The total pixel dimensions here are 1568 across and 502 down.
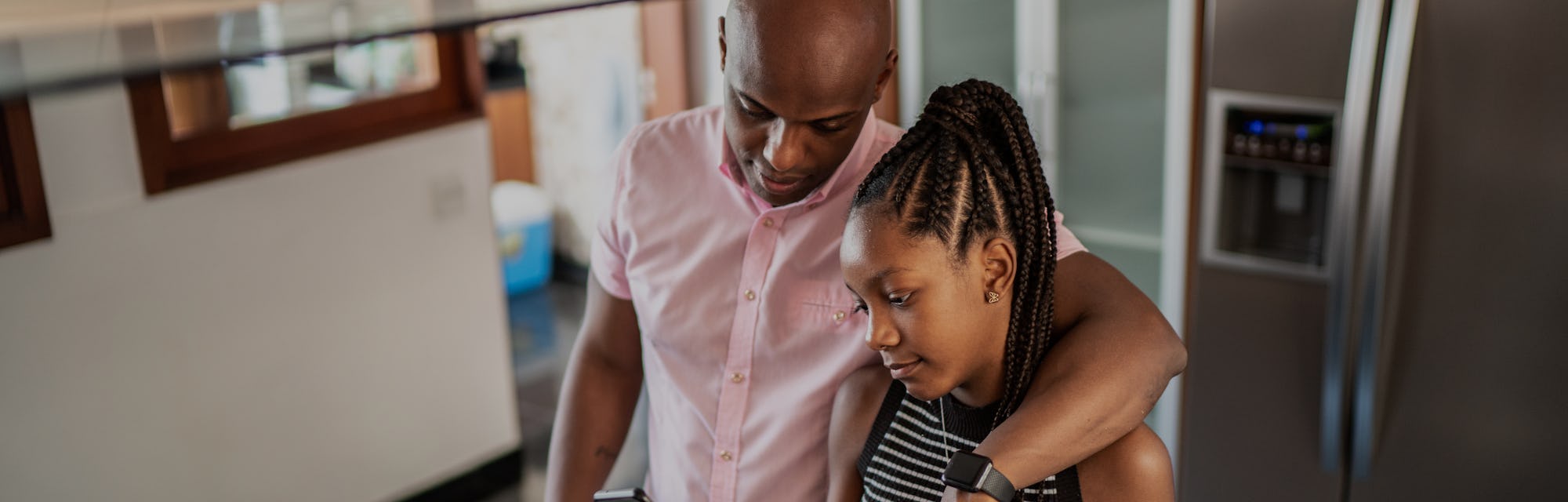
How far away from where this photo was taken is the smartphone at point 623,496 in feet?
4.17

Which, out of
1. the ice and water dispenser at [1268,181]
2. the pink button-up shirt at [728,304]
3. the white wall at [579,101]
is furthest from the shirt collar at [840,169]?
the white wall at [579,101]

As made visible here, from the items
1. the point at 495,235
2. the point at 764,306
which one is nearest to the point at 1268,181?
the point at 764,306

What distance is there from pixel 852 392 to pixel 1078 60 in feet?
7.91

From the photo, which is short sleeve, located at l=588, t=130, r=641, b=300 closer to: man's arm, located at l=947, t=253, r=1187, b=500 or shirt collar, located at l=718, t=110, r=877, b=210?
shirt collar, located at l=718, t=110, r=877, b=210

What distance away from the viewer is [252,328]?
3.15 m

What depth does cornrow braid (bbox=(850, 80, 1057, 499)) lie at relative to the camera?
102cm

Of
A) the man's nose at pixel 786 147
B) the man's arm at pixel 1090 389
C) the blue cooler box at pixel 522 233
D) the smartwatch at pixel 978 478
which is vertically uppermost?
the man's nose at pixel 786 147

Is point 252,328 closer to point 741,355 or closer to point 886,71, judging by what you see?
point 741,355

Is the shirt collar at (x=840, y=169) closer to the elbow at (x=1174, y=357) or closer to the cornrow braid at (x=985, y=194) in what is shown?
the cornrow braid at (x=985, y=194)

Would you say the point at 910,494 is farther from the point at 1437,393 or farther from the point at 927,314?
the point at 1437,393

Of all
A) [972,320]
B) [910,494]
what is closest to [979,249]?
[972,320]

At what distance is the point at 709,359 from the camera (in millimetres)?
1345

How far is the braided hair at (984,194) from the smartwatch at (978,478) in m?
0.14

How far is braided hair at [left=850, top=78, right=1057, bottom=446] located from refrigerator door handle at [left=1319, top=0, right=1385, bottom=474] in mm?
1253
